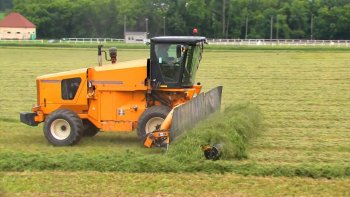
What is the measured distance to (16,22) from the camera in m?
102

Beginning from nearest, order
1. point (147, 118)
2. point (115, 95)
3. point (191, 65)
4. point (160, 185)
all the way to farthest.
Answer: point (160, 185), point (147, 118), point (115, 95), point (191, 65)

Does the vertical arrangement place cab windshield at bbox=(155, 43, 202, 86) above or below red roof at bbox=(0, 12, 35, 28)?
below

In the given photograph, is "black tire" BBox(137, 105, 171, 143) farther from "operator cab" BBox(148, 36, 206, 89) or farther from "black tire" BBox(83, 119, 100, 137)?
"black tire" BBox(83, 119, 100, 137)

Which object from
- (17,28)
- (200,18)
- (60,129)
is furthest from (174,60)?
(17,28)

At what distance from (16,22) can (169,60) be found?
93.7 meters

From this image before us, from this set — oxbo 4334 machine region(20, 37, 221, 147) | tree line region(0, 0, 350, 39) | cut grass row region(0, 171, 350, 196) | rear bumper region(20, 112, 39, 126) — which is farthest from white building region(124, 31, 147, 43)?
cut grass row region(0, 171, 350, 196)

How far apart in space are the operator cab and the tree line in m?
74.7

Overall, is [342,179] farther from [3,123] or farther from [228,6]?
[228,6]

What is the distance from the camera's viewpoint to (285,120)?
1598cm

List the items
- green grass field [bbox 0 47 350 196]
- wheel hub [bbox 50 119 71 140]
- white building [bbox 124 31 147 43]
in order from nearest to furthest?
1. green grass field [bbox 0 47 350 196]
2. wheel hub [bbox 50 119 71 140]
3. white building [bbox 124 31 147 43]

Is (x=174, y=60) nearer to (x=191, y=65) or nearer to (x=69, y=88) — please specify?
(x=191, y=65)

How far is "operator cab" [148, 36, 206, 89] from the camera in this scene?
12.3 metres

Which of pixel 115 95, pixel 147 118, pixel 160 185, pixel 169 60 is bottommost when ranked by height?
pixel 160 185

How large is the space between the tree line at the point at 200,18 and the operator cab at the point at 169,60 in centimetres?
7474
